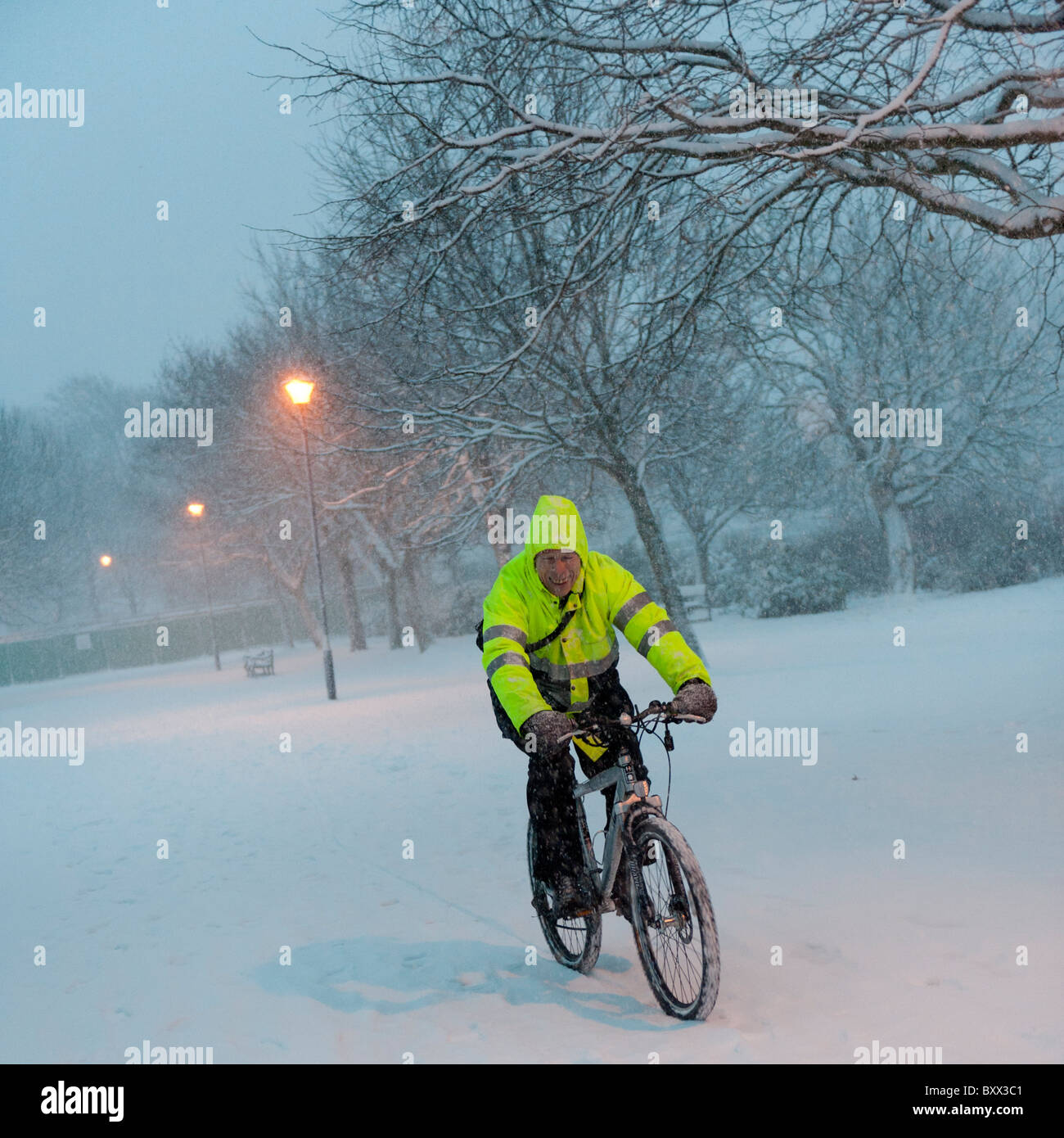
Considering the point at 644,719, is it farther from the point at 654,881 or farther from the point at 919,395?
the point at 919,395

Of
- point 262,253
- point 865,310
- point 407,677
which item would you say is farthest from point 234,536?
point 865,310

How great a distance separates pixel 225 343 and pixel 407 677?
19.0 meters

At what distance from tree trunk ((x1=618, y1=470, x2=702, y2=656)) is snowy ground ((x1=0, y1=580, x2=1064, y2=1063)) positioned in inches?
105

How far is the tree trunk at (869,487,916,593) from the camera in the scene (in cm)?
2803

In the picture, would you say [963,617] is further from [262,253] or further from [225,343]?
[225,343]

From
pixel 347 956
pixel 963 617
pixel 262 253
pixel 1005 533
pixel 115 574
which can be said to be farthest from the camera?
pixel 115 574

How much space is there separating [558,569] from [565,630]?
307 mm

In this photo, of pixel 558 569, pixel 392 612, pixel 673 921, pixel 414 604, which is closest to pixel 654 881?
pixel 673 921

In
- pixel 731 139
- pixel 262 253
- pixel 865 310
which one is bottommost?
pixel 731 139

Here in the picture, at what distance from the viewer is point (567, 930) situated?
497 centimetres

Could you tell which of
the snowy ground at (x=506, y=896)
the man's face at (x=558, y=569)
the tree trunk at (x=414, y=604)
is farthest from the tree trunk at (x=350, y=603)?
the man's face at (x=558, y=569)

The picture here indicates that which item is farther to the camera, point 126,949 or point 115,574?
point 115,574

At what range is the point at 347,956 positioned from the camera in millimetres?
5219

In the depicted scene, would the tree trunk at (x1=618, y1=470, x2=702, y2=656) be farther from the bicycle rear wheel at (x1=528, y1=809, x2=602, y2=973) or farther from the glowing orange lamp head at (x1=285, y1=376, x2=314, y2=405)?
the bicycle rear wheel at (x1=528, y1=809, x2=602, y2=973)
